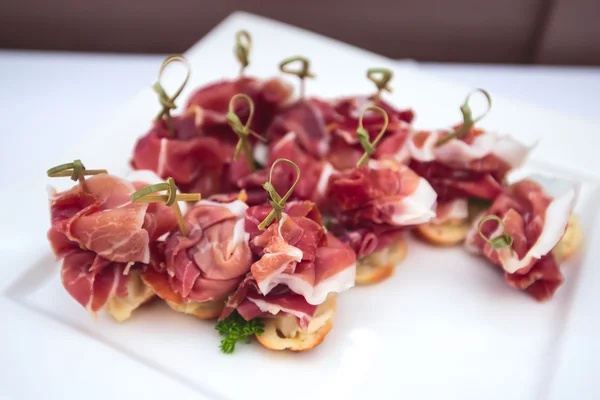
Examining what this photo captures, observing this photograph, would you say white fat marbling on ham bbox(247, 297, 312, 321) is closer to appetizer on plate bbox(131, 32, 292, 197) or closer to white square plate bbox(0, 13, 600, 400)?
white square plate bbox(0, 13, 600, 400)

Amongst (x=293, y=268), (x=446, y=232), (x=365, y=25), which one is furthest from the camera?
(x=365, y=25)

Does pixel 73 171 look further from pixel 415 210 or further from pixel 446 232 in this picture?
pixel 446 232

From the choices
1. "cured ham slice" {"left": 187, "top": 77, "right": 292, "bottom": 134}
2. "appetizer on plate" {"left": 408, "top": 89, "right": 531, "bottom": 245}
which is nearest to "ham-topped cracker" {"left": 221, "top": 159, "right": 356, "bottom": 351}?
"appetizer on plate" {"left": 408, "top": 89, "right": 531, "bottom": 245}

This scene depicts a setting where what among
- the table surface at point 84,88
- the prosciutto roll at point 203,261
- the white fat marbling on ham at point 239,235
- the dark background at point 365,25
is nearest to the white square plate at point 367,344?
the prosciutto roll at point 203,261

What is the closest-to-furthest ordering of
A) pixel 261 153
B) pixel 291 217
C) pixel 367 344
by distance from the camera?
pixel 291 217 → pixel 367 344 → pixel 261 153

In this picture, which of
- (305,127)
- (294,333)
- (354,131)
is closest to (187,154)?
(305,127)

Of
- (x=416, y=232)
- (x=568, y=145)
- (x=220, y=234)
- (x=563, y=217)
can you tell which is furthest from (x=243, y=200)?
(x=568, y=145)

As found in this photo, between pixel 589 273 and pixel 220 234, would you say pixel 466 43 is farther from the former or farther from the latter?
pixel 220 234

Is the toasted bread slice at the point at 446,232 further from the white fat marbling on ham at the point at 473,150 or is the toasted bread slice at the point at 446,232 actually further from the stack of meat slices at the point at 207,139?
the stack of meat slices at the point at 207,139
